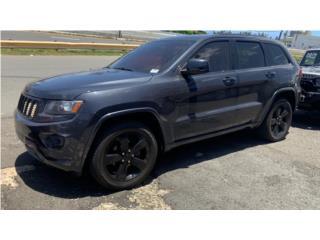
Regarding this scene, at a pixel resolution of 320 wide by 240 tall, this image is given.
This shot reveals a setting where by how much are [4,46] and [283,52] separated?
16321mm

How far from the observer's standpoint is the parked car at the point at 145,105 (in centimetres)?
352

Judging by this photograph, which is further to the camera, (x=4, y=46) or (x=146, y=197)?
(x=4, y=46)

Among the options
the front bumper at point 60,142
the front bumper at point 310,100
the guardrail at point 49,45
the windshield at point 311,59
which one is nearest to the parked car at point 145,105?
the front bumper at point 60,142

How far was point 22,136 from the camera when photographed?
3.83 m

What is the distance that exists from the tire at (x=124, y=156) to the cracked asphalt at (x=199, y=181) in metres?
0.15

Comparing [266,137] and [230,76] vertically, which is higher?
[230,76]

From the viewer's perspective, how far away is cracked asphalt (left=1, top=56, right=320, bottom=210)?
363cm

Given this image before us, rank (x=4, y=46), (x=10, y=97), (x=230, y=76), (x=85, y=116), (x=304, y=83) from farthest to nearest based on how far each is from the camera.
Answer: (x=4, y=46)
(x=10, y=97)
(x=304, y=83)
(x=230, y=76)
(x=85, y=116)

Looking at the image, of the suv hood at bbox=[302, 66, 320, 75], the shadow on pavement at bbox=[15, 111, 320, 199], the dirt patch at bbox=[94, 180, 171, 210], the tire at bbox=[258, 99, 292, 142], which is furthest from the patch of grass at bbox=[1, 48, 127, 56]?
the dirt patch at bbox=[94, 180, 171, 210]

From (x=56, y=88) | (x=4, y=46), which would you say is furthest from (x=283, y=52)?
(x=4, y=46)

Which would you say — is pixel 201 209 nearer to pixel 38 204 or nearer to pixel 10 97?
pixel 38 204

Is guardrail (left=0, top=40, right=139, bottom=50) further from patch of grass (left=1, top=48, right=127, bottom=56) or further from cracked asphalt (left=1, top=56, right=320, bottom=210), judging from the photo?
cracked asphalt (left=1, top=56, right=320, bottom=210)

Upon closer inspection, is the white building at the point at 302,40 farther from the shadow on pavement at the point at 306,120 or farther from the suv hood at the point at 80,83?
the suv hood at the point at 80,83

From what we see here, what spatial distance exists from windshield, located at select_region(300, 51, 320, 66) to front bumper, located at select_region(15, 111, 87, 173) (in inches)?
259
